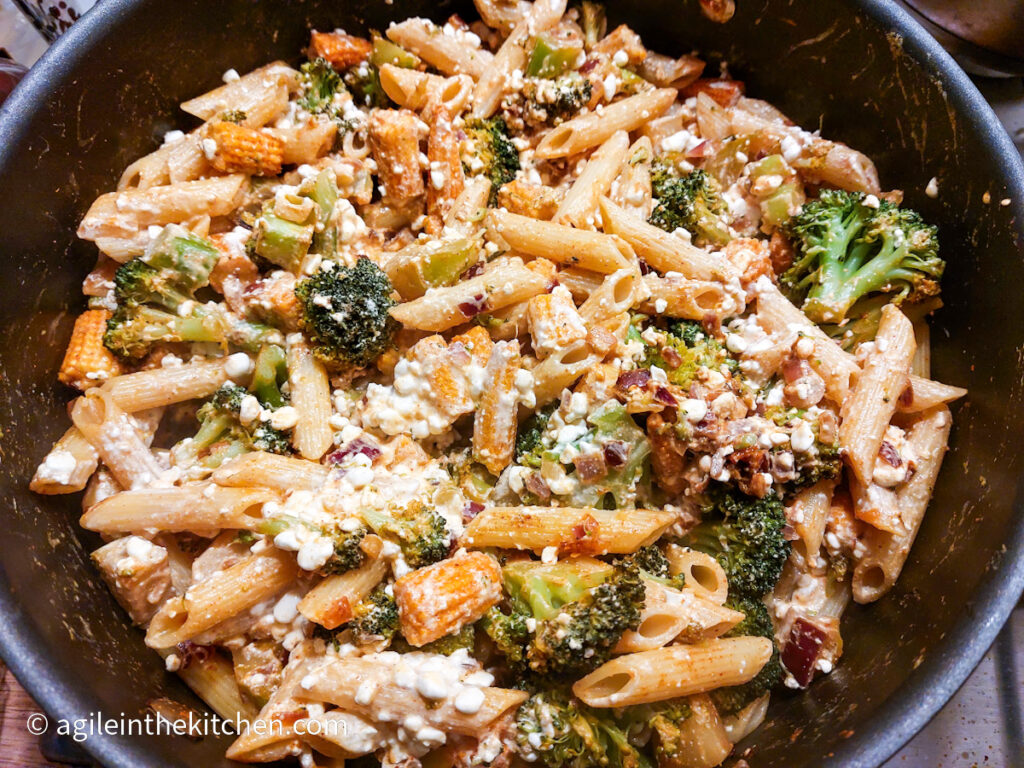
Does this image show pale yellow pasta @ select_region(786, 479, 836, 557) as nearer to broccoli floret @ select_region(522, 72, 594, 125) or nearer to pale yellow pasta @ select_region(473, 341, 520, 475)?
pale yellow pasta @ select_region(473, 341, 520, 475)

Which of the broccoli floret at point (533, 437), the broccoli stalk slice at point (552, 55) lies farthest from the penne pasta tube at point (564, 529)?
the broccoli stalk slice at point (552, 55)

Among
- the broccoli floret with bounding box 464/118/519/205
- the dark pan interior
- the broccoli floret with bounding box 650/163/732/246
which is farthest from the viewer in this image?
the broccoli floret with bounding box 464/118/519/205

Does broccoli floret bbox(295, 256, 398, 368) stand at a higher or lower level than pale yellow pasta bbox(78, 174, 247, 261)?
lower

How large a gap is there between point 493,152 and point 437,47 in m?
0.46

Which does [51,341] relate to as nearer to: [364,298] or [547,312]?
[364,298]

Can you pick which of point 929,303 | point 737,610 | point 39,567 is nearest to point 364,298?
point 39,567

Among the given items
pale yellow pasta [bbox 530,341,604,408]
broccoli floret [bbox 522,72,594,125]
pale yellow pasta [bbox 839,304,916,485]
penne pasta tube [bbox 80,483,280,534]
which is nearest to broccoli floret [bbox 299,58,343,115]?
broccoli floret [bbox 522,72,594,125]

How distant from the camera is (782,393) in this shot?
216cm

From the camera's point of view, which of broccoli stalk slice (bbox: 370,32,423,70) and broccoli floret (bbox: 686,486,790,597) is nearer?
broccoli floret (bbox: 686,486,790,597)

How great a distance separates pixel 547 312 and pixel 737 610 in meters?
1.02

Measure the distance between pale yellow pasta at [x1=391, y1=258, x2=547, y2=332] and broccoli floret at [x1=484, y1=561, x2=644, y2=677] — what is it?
759 mm

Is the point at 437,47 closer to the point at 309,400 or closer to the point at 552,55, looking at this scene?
the point at 552,55

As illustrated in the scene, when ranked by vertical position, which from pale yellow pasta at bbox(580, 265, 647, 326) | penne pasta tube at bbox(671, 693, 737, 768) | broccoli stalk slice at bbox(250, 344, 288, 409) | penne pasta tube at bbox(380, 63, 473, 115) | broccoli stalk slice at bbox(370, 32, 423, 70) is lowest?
penne pasta tube at bbox(671, 693, 737, 768)

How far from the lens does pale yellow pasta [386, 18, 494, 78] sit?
2.58m
